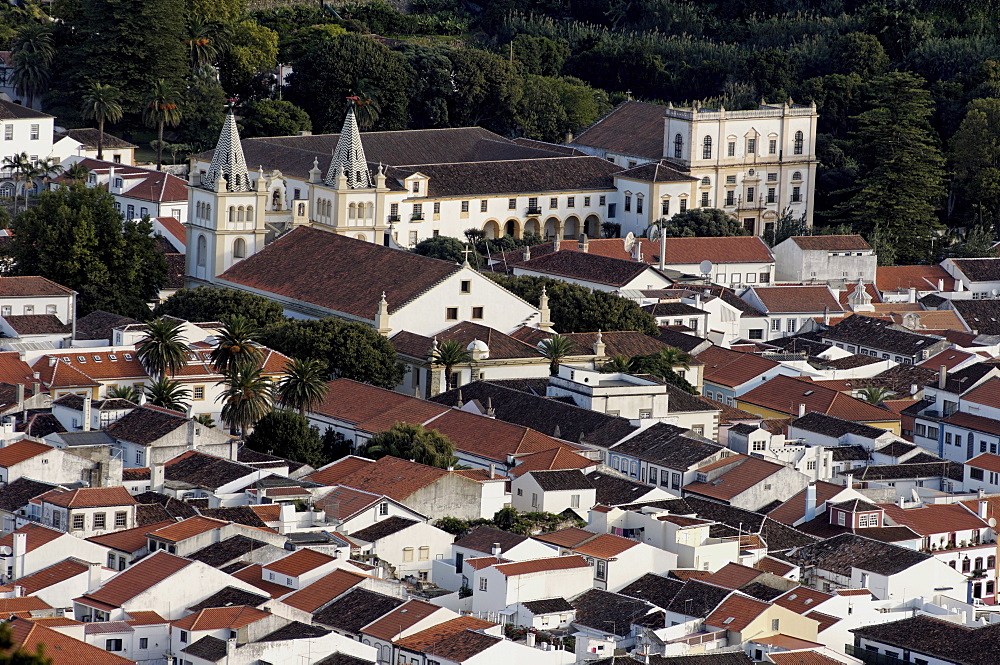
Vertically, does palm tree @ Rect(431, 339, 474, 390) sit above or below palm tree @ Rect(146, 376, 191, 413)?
above

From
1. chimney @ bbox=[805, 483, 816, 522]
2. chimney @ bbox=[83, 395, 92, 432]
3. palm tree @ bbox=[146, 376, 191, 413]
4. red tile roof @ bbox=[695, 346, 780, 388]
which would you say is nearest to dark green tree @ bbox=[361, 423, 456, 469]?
palm tree @ bbox=[146, 376, 191, 413]

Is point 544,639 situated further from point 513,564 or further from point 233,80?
point 233,80

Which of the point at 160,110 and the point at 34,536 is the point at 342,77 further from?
the point at 34,536

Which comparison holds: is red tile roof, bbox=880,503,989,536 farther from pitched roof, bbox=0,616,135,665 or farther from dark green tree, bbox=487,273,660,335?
pitched roof, bbox=0,616,135,665

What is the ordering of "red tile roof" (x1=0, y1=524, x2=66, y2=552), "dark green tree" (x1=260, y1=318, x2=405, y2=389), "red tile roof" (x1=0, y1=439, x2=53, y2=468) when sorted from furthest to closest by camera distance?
"dark green tree" (x1=260, y1=318, x2=405, y2=389) → "red tile roof" (x1=0, y1=439, x2=53, y2=468) → "red tile roof" (x1=0, y1=524, x2=66, y2=552)

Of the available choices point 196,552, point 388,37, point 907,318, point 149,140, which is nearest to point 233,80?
point 149,140

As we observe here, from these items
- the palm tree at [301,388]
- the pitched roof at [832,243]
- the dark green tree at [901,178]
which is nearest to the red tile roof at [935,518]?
the palm tree at [301,388]

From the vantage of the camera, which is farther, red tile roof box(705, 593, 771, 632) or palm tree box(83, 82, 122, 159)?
palm tree box(83, 82, 122, 159)
